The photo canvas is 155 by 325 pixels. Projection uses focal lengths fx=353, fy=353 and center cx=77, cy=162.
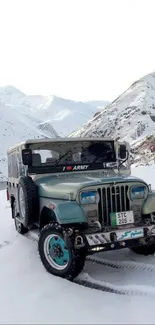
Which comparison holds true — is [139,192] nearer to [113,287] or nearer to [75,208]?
[75,208]

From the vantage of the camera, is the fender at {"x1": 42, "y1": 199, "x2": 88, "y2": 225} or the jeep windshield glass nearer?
the fender at {"x1": 42, "y1": 199, "x2": 88, "y2": 225}

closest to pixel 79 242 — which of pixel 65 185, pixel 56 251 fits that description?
pixel 56 251

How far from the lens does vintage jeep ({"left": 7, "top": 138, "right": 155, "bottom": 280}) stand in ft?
16.5

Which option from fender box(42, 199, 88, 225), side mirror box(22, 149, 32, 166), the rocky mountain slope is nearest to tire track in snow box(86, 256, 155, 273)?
fender box(42, 199, 88, 225)

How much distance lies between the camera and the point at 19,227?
7.86 m

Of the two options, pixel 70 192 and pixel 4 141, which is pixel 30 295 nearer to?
pixel 70 192

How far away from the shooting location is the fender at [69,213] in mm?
5008

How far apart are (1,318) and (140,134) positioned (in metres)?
84.2

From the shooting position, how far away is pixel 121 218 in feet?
17.5

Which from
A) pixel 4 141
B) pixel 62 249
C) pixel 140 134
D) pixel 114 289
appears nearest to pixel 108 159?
pixel 62 249

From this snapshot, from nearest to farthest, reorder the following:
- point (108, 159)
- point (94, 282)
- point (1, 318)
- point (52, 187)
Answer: point (1, 318) < point (94, 282) < point (52, 187) < point (108, 159)

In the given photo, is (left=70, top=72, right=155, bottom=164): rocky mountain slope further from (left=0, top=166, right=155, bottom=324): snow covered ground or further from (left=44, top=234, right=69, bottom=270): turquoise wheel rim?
(left=44, top=234, right=69, bottom=270): turquoise wheel rim

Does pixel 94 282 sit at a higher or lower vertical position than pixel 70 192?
lower

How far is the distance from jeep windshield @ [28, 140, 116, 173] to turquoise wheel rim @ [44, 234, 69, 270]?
5.29ft
